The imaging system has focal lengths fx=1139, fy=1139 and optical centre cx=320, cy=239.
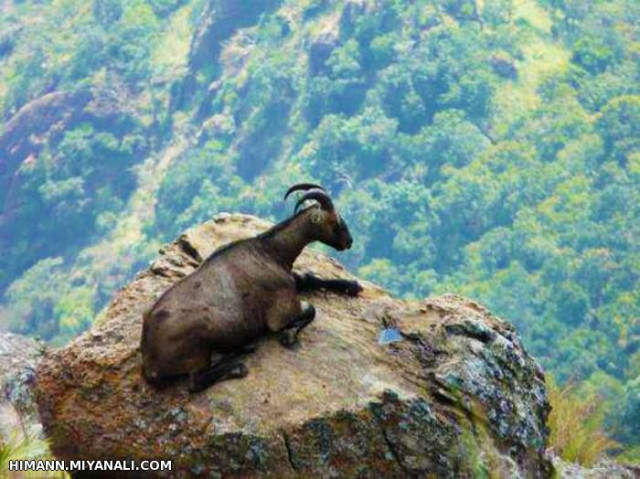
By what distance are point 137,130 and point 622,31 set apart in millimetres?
56628

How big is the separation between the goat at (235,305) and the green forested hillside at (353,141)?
78.5 meters

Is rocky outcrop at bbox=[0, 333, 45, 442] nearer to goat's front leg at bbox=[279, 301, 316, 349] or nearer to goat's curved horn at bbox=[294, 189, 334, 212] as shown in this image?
goat's front leg at bbox=[279, 301, 316, 349]

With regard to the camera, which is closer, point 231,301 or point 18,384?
point 231,301

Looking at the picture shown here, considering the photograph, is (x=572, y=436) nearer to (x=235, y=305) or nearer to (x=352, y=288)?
(x=352, y=288)

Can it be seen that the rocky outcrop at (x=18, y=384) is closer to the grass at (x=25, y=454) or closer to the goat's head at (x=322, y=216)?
the grass at (x=25, y=454)

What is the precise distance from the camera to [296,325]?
40.8 feet

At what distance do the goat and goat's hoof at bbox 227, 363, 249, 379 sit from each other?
0.01 metres

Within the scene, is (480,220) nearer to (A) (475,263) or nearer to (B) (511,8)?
(A) (475,263)

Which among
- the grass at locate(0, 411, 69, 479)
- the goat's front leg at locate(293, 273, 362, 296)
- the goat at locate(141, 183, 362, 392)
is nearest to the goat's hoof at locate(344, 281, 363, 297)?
the goat's front leg at locate(293, 273, 362, 296)

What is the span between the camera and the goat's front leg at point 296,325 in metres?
12.2

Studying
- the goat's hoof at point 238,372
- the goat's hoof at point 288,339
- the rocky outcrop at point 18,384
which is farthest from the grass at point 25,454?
the goat's hoof at point 288,339

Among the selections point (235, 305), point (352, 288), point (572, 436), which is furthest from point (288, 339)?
point (572, 436)

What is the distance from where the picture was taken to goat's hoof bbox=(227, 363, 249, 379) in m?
11.5

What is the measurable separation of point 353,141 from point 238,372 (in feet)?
362
